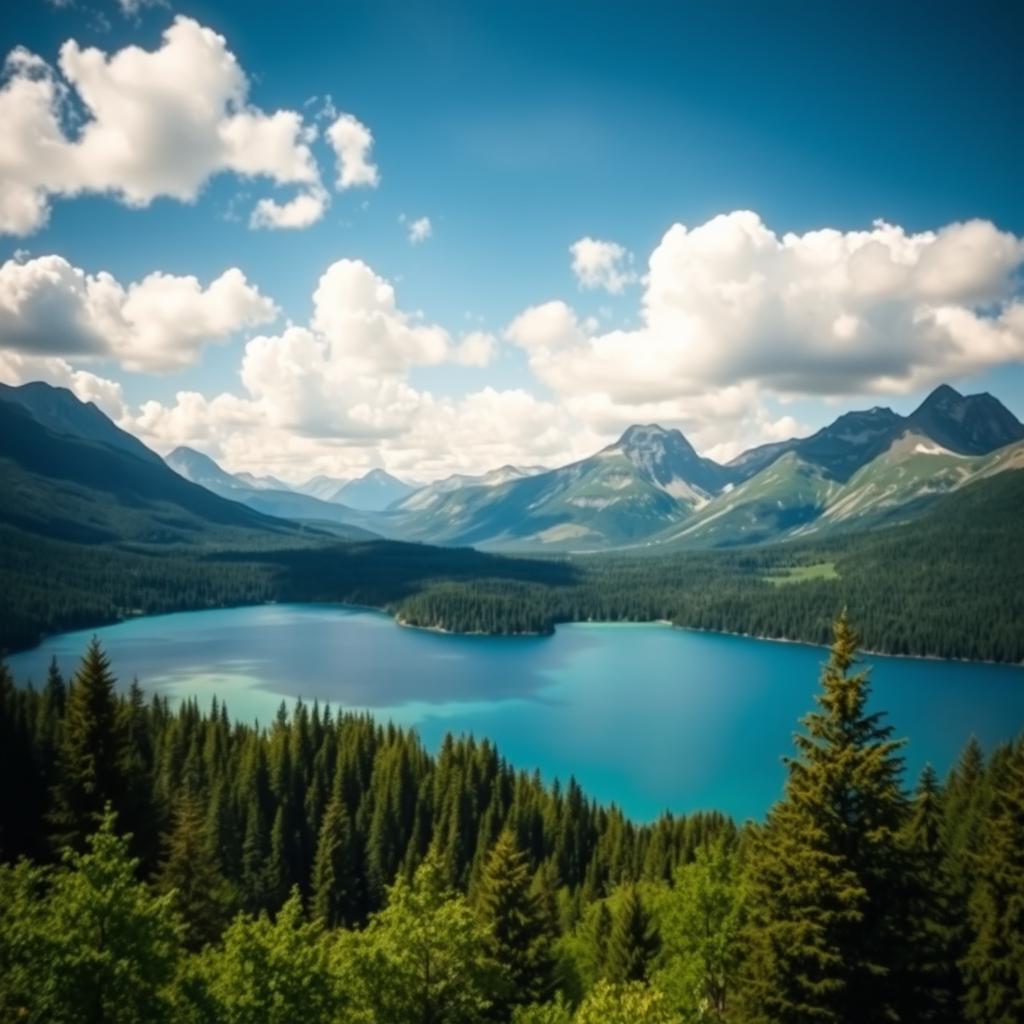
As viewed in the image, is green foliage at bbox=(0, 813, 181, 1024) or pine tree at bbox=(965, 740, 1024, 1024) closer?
green foliage at bbox=(0, 813, 181, 1024)

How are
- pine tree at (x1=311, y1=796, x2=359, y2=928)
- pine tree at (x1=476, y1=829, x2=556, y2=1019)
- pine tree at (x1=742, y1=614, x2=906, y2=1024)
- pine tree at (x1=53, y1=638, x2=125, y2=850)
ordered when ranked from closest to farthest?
pine tree at (x1=742, y1=614, x2=906, y2=1024) < pine tree at (x1=476, y1=829, x2=556, y2=1019) < pine tree at (x1=53, y1=638, x2=125, y2=850) < pine tree at (x1=311, y1=796, x2=359, y2=928)

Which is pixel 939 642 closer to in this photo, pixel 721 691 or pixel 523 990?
pixel 721 691

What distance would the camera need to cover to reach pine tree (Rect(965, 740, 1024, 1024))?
74.9 feet

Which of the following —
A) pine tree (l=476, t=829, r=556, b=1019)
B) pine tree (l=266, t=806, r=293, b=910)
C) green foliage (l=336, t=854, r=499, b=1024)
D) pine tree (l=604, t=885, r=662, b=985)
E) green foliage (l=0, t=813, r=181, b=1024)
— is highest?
green foliage (l=0, t=813, r=181, b=1024)

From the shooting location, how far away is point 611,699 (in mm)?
143625

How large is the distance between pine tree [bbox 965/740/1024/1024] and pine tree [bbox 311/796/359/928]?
1831 inches

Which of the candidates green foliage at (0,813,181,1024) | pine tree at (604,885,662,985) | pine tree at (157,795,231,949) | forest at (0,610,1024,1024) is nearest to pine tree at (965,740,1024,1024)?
forest at (0,610,1024,1024)

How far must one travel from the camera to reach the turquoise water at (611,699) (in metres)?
102

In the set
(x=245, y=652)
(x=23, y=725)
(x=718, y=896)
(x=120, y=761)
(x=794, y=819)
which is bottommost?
(x=245, y=652)

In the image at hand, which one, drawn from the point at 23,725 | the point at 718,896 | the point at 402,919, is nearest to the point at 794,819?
the point at 402,919

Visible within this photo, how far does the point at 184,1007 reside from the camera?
16.9 metres

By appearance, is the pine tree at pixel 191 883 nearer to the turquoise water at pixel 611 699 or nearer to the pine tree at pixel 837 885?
the pine tree at pixel 837 885

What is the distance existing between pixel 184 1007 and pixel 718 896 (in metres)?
21.4

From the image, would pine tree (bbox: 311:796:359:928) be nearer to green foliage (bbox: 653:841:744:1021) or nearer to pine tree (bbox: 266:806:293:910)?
pine tree (bbox: 266:806:293:910)
